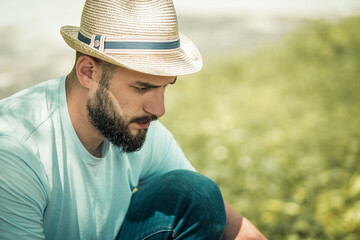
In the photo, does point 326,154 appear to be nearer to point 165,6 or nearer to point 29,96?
point 165,6

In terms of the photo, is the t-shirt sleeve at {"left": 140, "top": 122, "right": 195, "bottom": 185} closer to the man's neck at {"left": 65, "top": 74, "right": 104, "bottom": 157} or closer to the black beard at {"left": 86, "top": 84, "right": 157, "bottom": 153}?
the black beard at {"left": 86, "top": 84, "right": 157, "bottom": 153}

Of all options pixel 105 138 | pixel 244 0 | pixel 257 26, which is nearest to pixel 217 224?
pixel 105 138

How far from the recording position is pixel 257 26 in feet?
26.2

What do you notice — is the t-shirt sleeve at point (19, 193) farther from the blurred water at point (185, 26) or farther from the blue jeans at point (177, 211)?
the blurred water at point (185, 26)

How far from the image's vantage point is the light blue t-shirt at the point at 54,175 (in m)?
1.67

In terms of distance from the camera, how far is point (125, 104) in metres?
2.02

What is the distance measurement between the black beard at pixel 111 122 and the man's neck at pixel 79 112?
3 cm

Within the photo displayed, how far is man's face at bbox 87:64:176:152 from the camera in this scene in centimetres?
197

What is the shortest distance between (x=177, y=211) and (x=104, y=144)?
1.79 feet

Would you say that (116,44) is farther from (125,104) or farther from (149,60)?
(125,104)

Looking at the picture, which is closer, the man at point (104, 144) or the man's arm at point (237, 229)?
the man at point (104, 144)

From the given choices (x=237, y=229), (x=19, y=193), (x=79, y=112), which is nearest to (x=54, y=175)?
(x=19, y=193)

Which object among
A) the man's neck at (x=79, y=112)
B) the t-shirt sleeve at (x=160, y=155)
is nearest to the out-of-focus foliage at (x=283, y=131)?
the t-shirt sleeve at (x=160, y=155)

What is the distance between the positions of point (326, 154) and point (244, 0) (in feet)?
23.6
